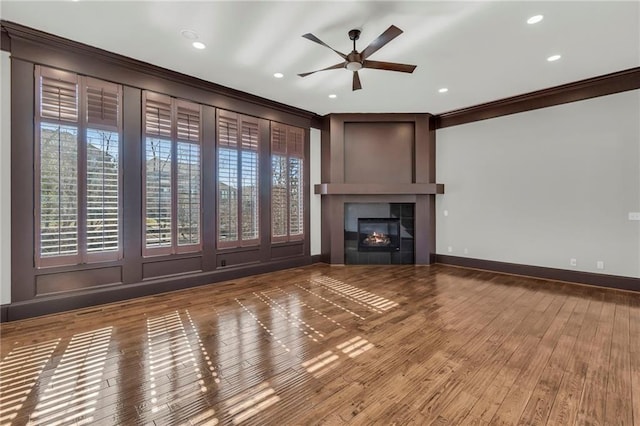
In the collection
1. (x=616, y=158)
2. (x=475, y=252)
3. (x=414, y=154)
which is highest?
(x=414, y=154)

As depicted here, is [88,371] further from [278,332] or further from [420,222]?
[420,222]

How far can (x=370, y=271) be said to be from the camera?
578 centimetres

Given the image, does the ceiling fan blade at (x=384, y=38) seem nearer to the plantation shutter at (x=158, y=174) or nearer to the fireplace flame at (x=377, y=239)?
the plantation shutter at (x=158, y=174)

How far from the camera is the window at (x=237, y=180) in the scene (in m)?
5.02

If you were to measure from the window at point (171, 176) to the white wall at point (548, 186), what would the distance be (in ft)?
16.8

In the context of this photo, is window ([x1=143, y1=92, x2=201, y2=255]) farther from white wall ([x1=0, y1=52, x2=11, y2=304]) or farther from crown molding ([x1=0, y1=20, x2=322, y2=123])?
white wall ([x1=0, y1=52, x2=11, y2=304])

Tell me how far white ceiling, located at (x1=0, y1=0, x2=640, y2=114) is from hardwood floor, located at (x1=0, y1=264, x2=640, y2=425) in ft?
10.7

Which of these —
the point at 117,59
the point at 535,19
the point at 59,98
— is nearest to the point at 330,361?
the point at 535,19

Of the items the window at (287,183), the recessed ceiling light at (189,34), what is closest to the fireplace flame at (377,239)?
the window at (287,183)

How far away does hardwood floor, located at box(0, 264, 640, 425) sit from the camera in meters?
1.82

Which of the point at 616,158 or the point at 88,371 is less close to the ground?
the point at 616,158

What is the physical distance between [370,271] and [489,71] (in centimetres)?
391

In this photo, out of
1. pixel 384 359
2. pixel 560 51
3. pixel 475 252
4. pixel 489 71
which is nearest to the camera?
pixel 384 359

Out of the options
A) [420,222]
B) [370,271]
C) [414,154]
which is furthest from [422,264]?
[414,154]
